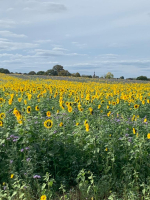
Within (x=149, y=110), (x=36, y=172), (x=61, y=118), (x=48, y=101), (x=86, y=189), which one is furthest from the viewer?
(x=48, y=101)

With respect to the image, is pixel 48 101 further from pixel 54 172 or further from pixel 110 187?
pixel 110 187

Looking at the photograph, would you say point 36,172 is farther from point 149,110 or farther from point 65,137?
point 149,110

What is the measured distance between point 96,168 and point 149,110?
15.3 ft

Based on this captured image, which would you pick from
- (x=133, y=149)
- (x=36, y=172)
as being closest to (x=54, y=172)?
(x=36, y=172)

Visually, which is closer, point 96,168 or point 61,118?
point 96,168

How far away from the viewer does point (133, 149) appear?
473cm

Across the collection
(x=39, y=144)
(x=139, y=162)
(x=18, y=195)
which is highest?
(x=39, y=144)

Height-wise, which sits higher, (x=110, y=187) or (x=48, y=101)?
(x=48, y=101)

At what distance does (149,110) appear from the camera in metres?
8.62

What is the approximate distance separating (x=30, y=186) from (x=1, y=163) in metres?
0.78

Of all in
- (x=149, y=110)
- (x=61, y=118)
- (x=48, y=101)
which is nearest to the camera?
(x=61, y=118)

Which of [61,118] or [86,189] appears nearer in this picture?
[86,189]

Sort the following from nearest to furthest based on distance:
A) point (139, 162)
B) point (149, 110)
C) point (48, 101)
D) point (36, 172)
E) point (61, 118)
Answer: point (36, 172), point (139, 162), point (61, 118), point (149, 110), point (48, 101)

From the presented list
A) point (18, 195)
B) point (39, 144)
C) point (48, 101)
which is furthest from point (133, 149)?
point (48, 101)
